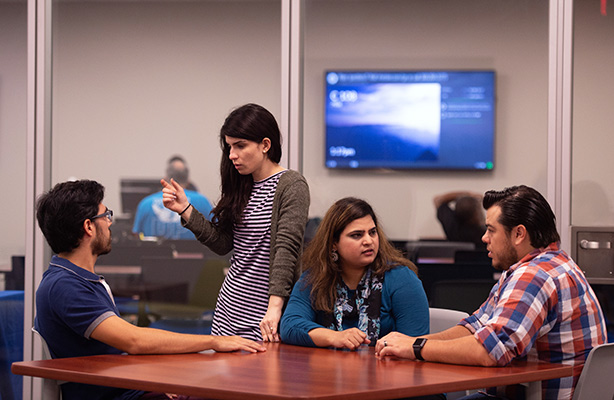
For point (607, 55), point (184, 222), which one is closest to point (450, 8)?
point (607, 55)

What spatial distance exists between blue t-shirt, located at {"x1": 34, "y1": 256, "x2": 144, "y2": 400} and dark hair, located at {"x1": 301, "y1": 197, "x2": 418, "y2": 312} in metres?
0.74

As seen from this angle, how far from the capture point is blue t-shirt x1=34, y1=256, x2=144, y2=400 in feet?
6.68

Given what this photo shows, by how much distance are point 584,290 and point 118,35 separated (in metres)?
3.03

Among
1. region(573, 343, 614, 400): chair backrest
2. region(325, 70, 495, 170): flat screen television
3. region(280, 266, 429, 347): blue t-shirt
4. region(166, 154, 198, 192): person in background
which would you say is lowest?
region(573, 343, 614, 400): chair backrest

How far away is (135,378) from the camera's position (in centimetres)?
173

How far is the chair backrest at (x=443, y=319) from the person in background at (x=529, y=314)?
1.49 ft

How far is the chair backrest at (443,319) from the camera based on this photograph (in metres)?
2.73

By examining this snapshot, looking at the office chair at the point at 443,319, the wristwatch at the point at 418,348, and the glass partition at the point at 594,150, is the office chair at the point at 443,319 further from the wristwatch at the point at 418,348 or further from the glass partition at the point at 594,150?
the glass partition at the point at 594,150

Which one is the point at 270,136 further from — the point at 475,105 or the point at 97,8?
the point at 97,8

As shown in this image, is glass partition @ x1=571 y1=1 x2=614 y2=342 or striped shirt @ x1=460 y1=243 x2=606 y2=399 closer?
striped shirt @ x1=460 y1=243 x2=606 y2=399

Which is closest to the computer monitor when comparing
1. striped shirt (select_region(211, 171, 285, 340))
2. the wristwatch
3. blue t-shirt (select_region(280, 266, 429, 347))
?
striped shirt (select_region(211, 171, 285, 340))

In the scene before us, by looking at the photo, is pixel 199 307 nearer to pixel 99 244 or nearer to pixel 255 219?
pixel 255 219

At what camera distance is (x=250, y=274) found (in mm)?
2650

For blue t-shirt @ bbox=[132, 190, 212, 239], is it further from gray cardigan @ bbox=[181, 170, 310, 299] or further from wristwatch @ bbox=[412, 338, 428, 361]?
wristwatch @ bbox=[412, 338, 428, 361]
